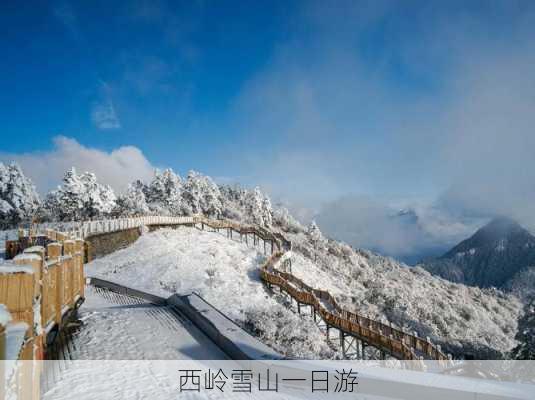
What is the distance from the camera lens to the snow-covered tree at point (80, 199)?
158ft

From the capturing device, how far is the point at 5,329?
215 centimetres

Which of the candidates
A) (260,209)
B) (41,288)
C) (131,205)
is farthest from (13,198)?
(41,288)

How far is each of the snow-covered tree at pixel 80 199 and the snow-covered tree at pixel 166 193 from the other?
13.3 m

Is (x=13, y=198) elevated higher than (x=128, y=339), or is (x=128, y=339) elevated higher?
(x=13, y=198)

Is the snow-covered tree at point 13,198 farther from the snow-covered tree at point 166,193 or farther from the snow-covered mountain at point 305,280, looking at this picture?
A: the snow-covered tree at point 166,193

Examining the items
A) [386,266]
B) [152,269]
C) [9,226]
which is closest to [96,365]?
[152,269]

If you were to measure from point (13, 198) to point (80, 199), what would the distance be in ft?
29.4

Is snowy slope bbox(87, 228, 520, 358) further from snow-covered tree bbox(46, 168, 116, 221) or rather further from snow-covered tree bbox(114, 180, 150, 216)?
snow-covered tree bbox(114, 180, 150, 216)

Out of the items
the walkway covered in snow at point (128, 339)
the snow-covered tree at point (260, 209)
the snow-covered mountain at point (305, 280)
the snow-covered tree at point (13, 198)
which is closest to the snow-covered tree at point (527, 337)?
the snow-covered mountain at point (305, 280)

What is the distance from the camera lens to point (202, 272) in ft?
93.4

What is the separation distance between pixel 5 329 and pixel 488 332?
6549 cm

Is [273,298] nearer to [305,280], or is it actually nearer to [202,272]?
[202,272]

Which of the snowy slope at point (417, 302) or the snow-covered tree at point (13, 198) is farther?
the snow-covered tree at point (13, 198)

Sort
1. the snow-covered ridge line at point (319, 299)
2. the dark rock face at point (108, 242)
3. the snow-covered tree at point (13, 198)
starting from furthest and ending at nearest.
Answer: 1. the snow-covered tree at point (13, 198)
2. the dark rock face at point (108, 242)
3. the snow-covered ridge line at point (319, 299)
